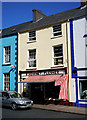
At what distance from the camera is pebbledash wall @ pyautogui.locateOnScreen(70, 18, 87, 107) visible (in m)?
14.4

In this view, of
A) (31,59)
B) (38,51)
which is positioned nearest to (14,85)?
(31,59)

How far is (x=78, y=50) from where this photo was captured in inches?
586

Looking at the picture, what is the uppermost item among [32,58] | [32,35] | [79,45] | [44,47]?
[32,35]

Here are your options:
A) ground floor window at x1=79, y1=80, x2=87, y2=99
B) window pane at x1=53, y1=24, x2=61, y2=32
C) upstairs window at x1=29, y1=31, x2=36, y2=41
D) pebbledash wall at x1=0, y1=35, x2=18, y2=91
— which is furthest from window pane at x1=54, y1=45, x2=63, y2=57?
pebbledash wall at x1=0, y1=35, x2=18, y2=91

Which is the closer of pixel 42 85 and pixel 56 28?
pixel 56 28

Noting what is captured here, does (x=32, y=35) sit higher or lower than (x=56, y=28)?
lower

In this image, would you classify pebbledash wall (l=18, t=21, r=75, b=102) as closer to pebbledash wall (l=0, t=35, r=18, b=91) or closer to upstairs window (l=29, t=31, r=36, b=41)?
upstairs window (l=29, t=31, r=36, b=41)

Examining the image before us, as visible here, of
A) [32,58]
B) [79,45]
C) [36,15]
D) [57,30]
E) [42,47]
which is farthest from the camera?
[36,15]

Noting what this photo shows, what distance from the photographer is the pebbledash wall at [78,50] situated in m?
14.4

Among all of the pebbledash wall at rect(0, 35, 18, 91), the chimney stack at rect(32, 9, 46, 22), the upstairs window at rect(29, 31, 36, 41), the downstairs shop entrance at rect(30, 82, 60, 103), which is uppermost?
the chimney stack at rect(32, 9, 46, 22)

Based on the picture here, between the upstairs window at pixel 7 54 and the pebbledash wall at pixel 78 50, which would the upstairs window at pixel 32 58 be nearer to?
the upstairs window at pixel 7 54

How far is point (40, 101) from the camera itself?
17000 millimetres

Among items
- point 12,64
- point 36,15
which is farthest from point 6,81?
point 36,15

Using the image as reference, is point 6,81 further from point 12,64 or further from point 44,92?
point 44,92
